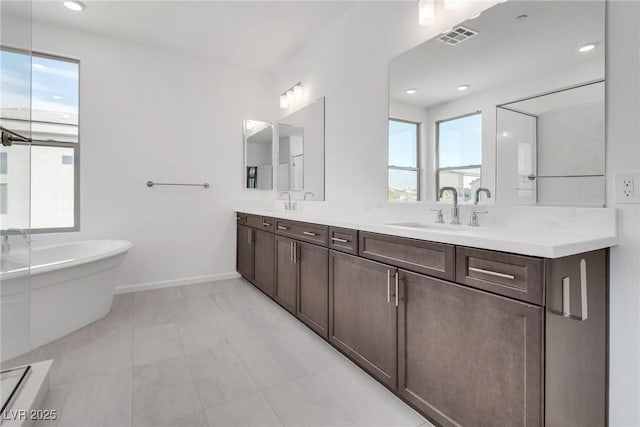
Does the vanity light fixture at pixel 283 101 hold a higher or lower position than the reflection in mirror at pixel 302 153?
higher

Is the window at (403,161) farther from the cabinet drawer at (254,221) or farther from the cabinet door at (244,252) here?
the cabinet door at (244,252)

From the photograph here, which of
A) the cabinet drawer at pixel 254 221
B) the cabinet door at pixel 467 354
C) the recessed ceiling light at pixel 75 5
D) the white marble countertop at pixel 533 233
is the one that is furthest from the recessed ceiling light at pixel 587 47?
the recessed ceiling light at pixel 75 5

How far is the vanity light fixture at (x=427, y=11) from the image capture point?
2.04m

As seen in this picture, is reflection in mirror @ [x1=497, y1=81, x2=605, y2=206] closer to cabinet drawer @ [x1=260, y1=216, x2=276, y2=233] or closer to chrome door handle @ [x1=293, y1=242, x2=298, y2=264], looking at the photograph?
chrome door handle @ [x1=293, y1=242, x2=298, y2=264]

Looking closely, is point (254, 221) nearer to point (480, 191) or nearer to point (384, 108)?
point (384, 108)

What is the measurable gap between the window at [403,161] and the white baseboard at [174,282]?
2564 millimetres

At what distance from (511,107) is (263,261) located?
247 centimetres

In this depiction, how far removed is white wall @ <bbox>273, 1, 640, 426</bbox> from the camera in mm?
1280

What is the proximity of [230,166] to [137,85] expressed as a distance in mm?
1320

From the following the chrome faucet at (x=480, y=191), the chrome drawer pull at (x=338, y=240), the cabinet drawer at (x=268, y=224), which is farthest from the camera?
the cabinet drawer at (x=268, y=224)

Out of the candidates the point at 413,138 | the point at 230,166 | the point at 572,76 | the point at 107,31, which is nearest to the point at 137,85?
the point at 107,31

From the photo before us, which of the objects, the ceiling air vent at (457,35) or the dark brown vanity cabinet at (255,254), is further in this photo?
the dark brown vanity cabinet at (255,254)

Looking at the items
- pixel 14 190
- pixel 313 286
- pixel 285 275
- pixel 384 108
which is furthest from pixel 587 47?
pixel 14 190

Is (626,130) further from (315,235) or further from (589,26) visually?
(315,235)
